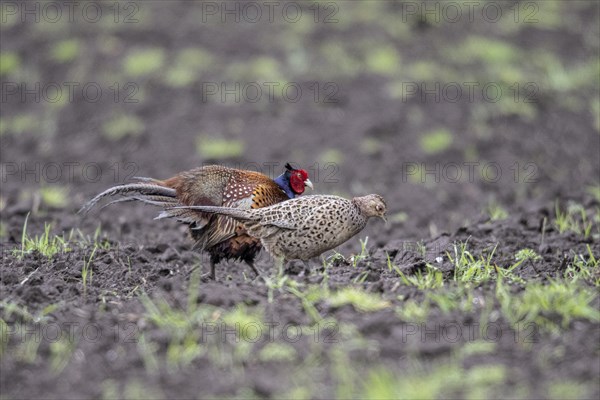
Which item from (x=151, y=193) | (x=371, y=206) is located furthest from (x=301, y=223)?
(x=151, y=193)

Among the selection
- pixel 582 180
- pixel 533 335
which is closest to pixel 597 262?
pixel 533 335

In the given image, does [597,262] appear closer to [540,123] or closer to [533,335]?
[533,335]

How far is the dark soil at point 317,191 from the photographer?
4547mm

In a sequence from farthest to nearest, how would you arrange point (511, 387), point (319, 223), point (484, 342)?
point (319, 223)
point (484, 342)
point (511, 387)

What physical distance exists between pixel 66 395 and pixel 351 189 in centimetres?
→ 618

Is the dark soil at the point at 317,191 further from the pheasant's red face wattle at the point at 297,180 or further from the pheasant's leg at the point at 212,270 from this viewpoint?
the pheasant's red face wattle at the point at 297,180

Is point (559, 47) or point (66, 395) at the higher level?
point (559, 47)

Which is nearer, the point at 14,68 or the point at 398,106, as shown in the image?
the point at 398,106

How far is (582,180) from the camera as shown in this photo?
32.7ft

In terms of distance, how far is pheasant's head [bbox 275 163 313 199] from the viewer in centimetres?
682

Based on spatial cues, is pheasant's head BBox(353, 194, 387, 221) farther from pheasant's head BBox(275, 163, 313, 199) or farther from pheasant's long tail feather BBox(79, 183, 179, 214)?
pheasant's long tail feather BBox(79, 183, 179, 214)

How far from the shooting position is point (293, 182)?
6.82 metres

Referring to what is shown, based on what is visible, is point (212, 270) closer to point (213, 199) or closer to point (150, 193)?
point (213, 199)

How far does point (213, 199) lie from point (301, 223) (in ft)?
2.50
